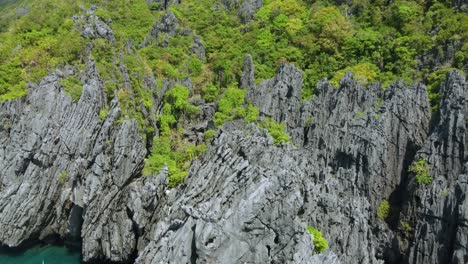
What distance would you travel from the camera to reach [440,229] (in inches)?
1239

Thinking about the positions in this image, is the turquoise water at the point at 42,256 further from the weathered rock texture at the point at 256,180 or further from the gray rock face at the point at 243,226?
the gray rock face at the point at 243,226

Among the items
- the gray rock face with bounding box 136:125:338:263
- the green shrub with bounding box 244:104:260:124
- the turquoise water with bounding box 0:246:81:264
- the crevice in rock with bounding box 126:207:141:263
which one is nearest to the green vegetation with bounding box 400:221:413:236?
the gray rock face with bounding box 136:125:338:263

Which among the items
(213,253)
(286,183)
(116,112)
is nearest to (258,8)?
(116,112)

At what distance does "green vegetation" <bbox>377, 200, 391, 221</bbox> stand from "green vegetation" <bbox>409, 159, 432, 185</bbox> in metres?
4.04

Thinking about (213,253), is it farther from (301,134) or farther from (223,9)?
(223,9)

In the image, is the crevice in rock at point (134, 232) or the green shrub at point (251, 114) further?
the green shrub at point (251, 114)

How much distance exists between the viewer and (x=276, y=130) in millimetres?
42156

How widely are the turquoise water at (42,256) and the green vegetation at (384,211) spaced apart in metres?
28.6

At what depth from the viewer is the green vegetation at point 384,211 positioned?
122 ft

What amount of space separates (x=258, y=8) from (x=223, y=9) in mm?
5409

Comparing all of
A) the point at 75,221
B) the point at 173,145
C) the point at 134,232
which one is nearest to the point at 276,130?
the point at 173,145

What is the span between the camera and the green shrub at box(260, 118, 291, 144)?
41062 millimetres

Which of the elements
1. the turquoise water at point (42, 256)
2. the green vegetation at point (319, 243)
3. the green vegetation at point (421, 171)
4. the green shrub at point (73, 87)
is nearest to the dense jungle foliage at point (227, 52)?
the green shrub at point (73, 87)

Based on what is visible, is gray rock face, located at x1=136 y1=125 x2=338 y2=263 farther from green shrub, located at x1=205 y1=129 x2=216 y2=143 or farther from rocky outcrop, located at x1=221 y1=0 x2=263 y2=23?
rocky outcrop, located at x1=221 y1=0 x2=263 y2=23
